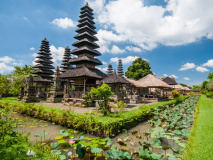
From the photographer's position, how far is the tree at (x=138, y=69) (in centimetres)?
3550

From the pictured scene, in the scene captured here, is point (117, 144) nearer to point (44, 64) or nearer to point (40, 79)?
point (40, 79)

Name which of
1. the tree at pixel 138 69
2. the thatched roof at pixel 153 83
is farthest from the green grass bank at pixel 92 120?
the tree at pixel 138 69

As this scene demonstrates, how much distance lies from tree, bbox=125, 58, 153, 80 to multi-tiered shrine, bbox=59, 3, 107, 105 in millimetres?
22295

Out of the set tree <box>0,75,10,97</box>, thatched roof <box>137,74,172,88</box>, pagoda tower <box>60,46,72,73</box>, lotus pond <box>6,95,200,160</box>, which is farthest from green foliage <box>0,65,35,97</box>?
thatched roof <box>137,74,172,88</box>

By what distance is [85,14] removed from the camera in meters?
17.0

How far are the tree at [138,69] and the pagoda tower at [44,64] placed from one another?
23.7 m

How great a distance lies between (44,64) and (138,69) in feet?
87.4

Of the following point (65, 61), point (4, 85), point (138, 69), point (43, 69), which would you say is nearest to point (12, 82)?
point (4, 85)

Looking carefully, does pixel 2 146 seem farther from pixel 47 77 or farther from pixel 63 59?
pixel 63 59

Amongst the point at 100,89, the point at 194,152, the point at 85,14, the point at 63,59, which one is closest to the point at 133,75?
the point at 63,59

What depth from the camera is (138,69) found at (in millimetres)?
36406

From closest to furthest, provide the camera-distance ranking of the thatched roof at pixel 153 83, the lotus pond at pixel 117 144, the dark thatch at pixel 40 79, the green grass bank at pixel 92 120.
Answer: the lotus pond at pixel 117 144
the green grass bank at pixel 92 120
the thatched roof at pixel 153 83
the dark thatch at pixel 40 79

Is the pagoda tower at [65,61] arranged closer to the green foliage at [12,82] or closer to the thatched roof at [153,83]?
the green foliage at [12,82]

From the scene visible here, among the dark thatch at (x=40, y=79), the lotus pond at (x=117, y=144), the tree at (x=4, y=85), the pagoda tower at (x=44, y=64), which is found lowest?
the lotus pond at (x=117, y=144)
